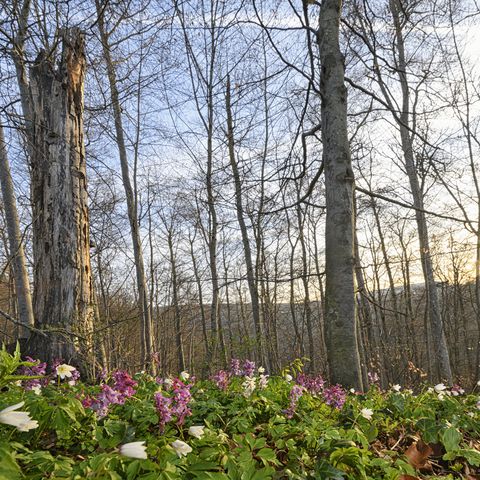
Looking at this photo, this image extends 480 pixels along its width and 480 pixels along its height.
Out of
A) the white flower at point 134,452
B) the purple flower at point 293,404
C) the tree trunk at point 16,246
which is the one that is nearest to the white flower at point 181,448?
the white flower at point 134,452

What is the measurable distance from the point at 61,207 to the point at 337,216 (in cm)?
254

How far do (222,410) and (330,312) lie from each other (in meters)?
1.13

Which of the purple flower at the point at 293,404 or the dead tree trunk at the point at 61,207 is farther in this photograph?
the dead tree trunk at the point at 61,207

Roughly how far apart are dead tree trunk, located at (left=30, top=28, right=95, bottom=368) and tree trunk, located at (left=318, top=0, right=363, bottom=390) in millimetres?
2064

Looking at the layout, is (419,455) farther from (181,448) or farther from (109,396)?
(109,396)

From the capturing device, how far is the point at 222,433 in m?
1.61

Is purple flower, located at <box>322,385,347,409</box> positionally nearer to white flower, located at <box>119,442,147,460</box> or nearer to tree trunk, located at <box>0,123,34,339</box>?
white flower, located at <box>119,442,147,460</box>

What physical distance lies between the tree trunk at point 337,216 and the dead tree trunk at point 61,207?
2.06 m

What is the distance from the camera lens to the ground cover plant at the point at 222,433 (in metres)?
1.12

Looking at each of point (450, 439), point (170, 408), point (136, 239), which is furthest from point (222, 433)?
point (136, 239)

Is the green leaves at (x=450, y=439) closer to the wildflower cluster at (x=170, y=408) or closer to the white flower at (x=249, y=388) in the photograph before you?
the white flower at (x=249, y=388)

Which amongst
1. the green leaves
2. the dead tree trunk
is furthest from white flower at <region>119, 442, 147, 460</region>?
the dead tree trunk

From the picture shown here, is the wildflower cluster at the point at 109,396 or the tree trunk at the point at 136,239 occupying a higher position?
the tree trunk at the point at 136,239

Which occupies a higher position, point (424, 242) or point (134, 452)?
point (424, 242)
